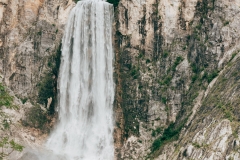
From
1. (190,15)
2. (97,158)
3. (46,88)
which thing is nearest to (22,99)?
(46,88)

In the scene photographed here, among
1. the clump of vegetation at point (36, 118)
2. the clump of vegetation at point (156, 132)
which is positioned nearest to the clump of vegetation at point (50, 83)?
the clump of vegetation at point (36, 118)

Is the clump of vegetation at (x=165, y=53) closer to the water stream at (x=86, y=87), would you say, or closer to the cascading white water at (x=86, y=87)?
the water stream at (x=86, y=87)

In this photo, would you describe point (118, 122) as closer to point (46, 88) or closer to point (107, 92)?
point (107, 92)

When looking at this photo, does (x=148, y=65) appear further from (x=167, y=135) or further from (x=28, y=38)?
(x=28, y=38)

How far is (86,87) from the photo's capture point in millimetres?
55750

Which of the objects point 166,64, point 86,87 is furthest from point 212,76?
point 86,87

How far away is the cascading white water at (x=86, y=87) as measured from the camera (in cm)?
5222

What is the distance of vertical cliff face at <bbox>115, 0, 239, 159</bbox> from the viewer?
1981 inches

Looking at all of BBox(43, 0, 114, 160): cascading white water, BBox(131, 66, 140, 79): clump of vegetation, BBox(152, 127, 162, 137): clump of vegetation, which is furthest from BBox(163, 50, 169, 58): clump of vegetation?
BBox(152, 127, 162, 137): clump of vegetation

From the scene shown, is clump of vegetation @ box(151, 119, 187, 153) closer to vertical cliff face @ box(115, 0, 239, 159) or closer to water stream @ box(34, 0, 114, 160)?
vertical cliff face @ box(115, 0, 239, 159)

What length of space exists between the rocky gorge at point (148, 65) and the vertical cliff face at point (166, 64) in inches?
4.2

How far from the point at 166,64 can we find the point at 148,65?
2045mm

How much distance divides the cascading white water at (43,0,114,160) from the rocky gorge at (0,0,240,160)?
950 mm

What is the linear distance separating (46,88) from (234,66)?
21048 millimetres
